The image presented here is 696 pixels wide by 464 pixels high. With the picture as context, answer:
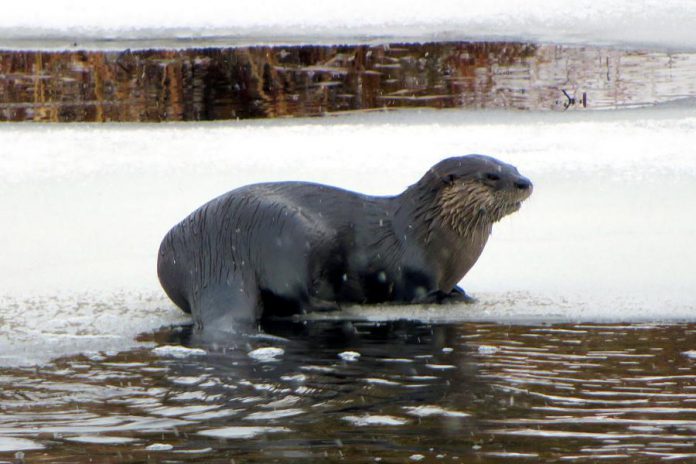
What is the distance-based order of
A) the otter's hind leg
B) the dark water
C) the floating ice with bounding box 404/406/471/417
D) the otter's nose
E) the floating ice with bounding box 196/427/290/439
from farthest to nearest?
1. the otter's nose
2. the otter's hind leg
3. the floating ice with bounding box 404/406/471/417
4. the floating ice with bounding box 196/427/290/439
5. the dark water

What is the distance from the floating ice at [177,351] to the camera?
3502 millimetres

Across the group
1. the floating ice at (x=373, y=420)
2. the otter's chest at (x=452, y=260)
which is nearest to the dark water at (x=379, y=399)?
the floating ice at (x=373, y=420)

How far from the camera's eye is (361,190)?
5.79 m

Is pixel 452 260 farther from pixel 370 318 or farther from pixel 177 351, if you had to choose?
pixel 177 351

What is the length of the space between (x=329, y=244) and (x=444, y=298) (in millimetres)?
418

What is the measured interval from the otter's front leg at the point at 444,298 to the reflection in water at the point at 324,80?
3669mm

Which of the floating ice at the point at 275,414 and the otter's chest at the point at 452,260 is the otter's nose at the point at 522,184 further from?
the floating ice at the point at 275,414

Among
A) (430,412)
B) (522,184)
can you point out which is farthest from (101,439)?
(522,184)

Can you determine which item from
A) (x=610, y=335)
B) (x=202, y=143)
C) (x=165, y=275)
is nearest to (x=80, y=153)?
(x=202, y=143)

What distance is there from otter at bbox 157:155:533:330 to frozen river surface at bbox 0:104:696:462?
131mm

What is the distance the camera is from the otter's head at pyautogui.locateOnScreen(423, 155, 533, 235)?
4.34 m

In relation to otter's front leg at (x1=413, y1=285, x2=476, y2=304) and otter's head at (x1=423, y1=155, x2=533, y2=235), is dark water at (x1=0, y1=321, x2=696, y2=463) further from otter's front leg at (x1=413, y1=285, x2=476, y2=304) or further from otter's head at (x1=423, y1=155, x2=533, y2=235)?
otter's head at (x1=423, y1=155, x2=533, y2=235)

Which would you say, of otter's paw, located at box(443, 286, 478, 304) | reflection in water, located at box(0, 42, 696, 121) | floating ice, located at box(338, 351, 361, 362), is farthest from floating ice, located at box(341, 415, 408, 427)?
reflection in water, located at box(0, 42, 696, 121)

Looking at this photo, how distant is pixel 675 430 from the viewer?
260cm
